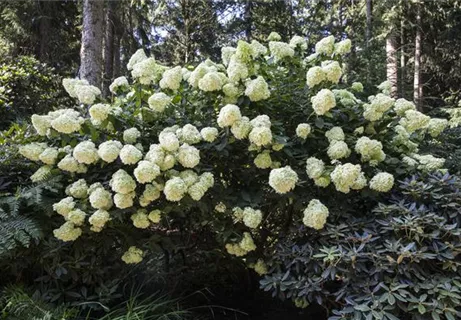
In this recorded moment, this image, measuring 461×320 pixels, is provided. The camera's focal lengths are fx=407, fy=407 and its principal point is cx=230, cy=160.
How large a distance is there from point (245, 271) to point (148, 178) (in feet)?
4.90

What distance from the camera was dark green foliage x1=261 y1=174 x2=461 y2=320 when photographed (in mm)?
1963

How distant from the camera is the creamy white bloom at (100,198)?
2375 millimetres

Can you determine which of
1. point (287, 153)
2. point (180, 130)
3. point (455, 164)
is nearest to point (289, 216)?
point (287, 153)

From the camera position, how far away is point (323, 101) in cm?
240

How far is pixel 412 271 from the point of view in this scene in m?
2.05

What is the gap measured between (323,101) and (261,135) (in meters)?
0.43

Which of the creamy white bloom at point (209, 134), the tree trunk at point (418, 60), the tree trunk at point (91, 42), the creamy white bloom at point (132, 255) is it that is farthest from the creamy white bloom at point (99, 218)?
the tree trunk at point (418, 60)

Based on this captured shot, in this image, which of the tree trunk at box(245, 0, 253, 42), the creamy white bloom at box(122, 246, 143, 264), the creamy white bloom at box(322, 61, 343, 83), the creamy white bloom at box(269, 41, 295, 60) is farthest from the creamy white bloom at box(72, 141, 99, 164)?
the tree trunk at box(245, 0, 253, 42)

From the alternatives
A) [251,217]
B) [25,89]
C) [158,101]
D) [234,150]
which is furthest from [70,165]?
[25,89]

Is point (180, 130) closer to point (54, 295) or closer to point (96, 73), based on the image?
point (54, 295)

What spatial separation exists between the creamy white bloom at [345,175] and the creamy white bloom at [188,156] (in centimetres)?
80

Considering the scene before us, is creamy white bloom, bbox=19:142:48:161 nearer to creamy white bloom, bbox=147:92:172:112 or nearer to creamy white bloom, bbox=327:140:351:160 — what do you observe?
creamy white bloom, bbox=147:92:172:112

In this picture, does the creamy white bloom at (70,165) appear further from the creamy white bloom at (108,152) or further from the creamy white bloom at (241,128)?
the creamy white bloom at (241,128)

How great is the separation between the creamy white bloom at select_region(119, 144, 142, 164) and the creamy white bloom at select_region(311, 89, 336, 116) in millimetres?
1092
